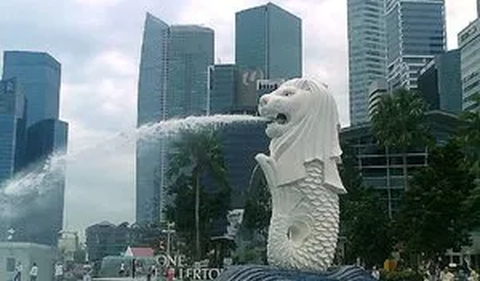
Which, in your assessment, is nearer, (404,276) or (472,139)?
(472,139)

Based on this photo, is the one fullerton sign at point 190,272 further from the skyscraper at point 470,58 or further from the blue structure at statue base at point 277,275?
the skyscraper at point 470,58

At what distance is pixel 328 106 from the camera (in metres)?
21.4

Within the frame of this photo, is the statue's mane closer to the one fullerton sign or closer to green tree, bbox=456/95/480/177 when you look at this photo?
green tree, bbox=456/95/480/177

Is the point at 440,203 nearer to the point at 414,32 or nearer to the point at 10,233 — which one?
the point at 10,233

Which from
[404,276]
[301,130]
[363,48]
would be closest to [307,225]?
[301,130]

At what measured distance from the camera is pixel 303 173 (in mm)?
20781

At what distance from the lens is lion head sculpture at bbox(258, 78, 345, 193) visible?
20.9m

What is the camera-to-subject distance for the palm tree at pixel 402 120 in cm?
6019

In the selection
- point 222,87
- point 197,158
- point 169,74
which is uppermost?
point 169,74

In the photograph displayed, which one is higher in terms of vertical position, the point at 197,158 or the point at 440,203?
the point at 197,158

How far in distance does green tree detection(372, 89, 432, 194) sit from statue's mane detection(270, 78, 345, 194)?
131ft

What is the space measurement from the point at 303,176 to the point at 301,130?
124cm

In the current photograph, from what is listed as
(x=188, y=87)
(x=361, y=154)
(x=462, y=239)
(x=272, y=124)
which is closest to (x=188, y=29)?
(x=188, y=87)

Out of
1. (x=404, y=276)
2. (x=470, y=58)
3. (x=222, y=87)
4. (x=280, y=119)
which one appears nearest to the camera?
(x=280, y=119)
